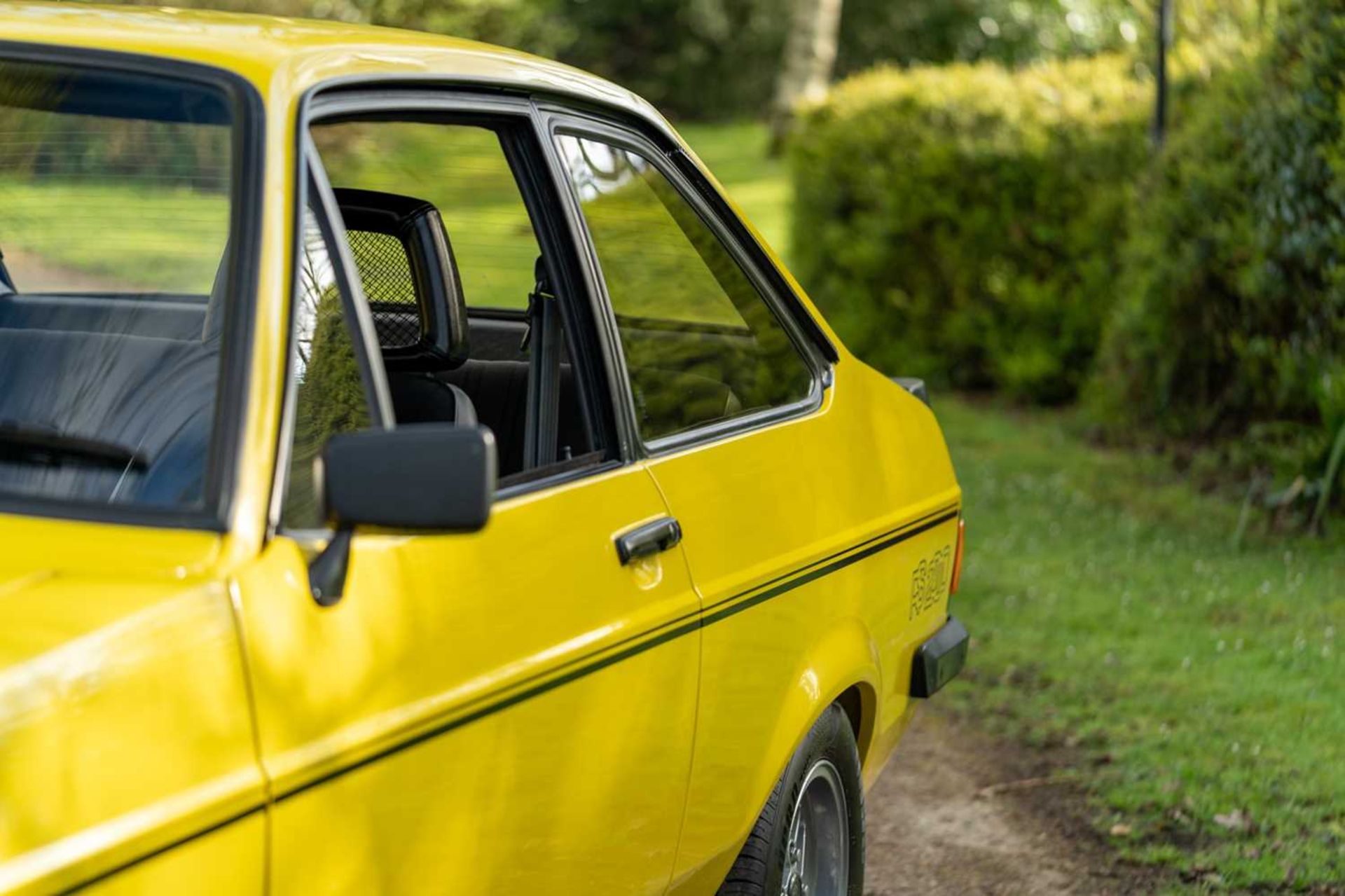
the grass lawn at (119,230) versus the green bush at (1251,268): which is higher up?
the grass lawn at (119,230)

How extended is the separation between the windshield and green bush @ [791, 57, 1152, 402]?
973 centimetres

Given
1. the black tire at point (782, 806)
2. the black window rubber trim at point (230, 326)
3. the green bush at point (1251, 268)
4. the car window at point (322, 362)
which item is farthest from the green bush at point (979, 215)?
the black window rubber trim at point (230, 326)

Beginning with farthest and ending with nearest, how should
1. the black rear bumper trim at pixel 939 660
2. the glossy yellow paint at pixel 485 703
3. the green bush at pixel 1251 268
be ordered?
the green bush at pixel 1251 268, the black rear bumper trim at pixel 939 660, the glossy yellow paint at pixel 485 703

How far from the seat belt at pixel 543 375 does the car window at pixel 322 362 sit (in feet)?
2.00

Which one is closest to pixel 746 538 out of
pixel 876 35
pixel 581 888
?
pixel 581 888

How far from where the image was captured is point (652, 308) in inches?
240

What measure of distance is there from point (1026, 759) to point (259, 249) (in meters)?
4.04

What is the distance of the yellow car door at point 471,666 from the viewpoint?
2154 millimetres

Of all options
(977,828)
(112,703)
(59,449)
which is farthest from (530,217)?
(977,828)

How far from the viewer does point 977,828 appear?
518 cm

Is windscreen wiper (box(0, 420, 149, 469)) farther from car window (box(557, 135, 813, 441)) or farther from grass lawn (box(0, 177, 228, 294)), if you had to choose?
car window (box(557, 135, 813, 441))

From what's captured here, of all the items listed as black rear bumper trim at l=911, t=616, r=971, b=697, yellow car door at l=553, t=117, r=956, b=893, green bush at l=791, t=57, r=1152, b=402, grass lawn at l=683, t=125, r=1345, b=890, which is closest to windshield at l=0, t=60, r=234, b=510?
yellow car door at l=553, t=117, r=956, b=893

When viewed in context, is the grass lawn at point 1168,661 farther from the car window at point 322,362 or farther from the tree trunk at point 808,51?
the tree trunk at point 808,51

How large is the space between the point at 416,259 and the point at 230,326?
110cm
